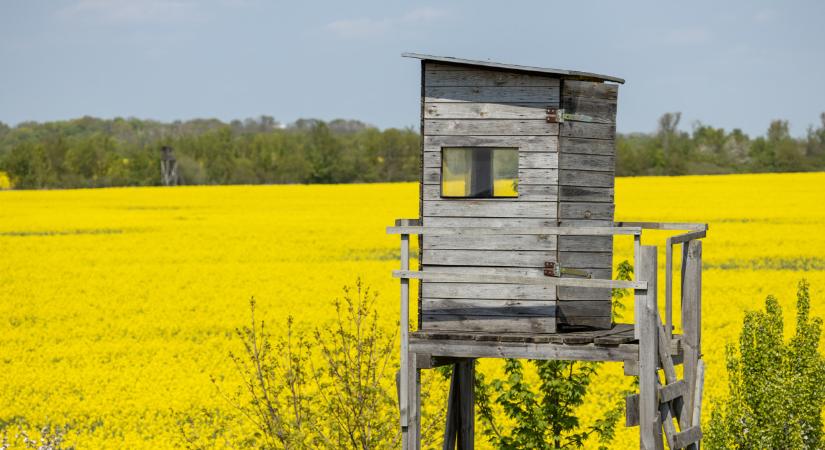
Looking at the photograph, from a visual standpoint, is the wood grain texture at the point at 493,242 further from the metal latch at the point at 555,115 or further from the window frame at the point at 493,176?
the metal latch at the point at 555,115

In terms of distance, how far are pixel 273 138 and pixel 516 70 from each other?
96.7 metres

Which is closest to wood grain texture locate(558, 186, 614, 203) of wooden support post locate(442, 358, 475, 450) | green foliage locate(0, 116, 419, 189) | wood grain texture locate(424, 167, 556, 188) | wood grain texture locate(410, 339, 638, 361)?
wood grain texture locate(424, 167, 556, 188)

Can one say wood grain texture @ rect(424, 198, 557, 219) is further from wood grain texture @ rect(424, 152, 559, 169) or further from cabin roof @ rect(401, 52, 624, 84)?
cabin roof @ rect(401, 52, 624, 84)

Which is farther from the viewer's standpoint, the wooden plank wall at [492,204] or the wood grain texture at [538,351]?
the wooden plank wall at [492,204]

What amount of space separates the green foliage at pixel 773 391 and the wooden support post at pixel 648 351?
230cm

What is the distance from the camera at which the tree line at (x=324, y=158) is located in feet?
264

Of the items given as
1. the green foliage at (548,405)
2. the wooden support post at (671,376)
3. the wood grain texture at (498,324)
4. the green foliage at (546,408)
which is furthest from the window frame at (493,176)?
the green foliage at (546,408)

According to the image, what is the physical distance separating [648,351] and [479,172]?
7.51 feet

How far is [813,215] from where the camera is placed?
46.3 m

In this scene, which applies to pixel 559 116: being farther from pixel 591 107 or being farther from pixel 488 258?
pixel 488 258

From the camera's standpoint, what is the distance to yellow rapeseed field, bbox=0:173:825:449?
20.1 m

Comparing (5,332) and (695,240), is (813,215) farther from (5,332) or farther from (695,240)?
(695,240)

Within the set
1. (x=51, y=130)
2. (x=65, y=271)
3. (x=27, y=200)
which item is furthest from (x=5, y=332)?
(x=51, y=130)

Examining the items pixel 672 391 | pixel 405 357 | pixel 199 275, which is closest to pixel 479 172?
pixel 405 357
